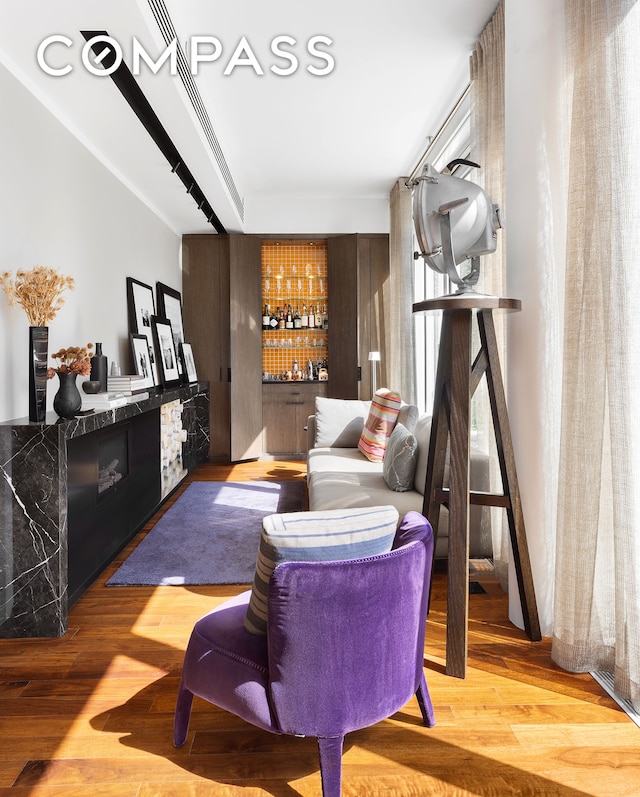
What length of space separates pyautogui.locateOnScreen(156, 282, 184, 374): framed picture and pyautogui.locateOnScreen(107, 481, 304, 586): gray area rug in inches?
68.2

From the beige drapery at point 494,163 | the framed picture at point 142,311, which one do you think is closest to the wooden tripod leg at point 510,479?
the beige drapery at point 494,163

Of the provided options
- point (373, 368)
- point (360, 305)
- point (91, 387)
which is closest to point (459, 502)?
point (91, 387)

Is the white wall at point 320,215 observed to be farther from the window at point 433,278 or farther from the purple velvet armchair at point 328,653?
the purple velvet armchair at point 328,653

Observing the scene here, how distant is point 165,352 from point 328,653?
4.58m

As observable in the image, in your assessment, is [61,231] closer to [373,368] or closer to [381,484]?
[381,484]

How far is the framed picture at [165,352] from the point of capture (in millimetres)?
5434

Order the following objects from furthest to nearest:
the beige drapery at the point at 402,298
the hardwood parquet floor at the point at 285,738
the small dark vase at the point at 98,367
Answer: the beige drapery at the point at 402,298, the small dark vase at the point at 98,367, the hardwood parquet floor at the point at 285,738

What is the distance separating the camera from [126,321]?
4.84 meters

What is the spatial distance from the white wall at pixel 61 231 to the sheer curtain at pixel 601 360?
102 inches

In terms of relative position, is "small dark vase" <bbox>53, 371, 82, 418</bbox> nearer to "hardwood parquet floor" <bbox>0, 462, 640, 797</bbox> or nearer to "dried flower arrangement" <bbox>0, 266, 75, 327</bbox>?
"dried flower arrangement" <bbox>0, 266, 75, 327</bbox>

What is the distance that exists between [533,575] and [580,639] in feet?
1.22

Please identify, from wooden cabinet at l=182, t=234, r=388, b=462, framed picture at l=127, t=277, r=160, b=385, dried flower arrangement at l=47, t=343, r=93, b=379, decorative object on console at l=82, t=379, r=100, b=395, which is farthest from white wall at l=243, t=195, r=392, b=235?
dried flower arrangement at l=47, t=343, r=93, b=379

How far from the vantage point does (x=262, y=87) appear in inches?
153

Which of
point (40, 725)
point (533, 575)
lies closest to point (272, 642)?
point (40, 725)
